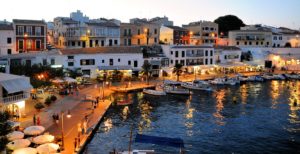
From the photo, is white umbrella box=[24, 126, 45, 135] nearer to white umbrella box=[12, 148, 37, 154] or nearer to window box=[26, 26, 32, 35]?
white umbrella box=[12, 148, 37, 154]

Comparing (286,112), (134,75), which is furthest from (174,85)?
(286,112)

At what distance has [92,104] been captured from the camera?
4572 cm

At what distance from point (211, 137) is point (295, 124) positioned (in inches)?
467

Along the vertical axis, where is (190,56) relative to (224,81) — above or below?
above

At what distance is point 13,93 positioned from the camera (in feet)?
121

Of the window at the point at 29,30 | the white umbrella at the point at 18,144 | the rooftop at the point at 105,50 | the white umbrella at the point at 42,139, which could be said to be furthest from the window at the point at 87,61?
the white umbrella at the point at 18,144

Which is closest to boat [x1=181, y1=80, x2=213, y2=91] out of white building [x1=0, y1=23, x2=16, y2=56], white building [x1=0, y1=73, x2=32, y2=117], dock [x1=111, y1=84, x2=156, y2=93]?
dock [x1=111, y1=84, x2=156, y2=93]

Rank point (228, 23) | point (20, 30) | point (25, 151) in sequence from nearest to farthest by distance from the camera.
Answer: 1. point (25, 151)
2. point (20, 30)
3. point (228, 23)

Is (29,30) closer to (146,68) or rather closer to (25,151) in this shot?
(146,68)

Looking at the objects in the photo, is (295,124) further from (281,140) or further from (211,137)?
(211,137)

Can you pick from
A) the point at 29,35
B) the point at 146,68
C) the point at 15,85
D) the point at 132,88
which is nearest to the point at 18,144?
the point at 15,85

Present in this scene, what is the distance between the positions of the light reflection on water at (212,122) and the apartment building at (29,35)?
81.5 ft

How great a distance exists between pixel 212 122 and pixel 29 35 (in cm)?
4249

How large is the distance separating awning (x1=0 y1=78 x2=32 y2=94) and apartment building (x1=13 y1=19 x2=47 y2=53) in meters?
32.2
